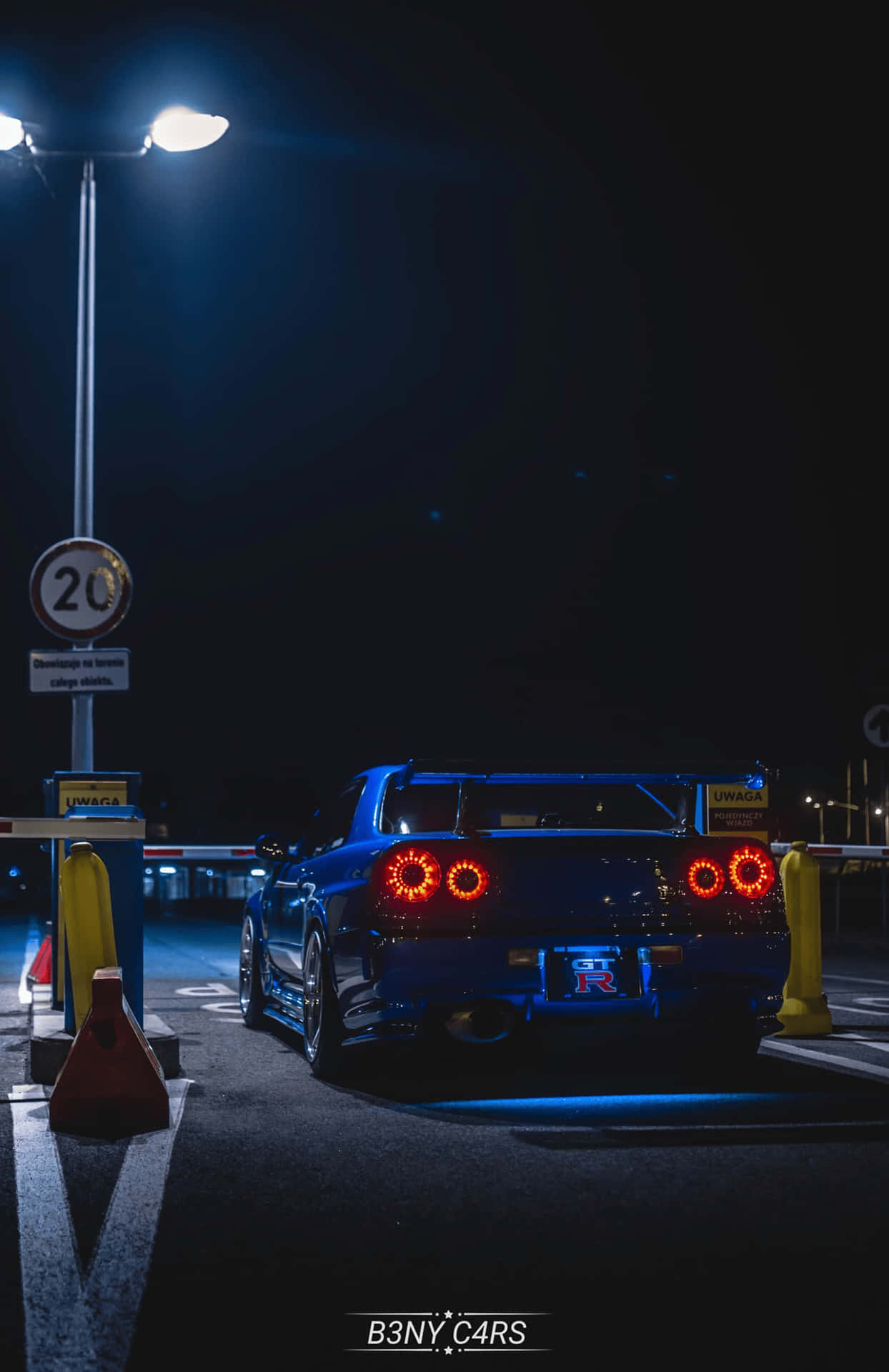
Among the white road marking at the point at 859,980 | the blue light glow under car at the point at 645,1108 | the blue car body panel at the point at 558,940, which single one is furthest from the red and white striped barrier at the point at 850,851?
the blue light glow under car at the point at 645,1108

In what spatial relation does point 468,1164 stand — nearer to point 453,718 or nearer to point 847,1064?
point 847,1064

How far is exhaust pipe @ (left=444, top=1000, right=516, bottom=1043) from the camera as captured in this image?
23.4 feet

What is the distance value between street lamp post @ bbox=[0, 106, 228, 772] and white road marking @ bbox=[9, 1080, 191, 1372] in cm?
715

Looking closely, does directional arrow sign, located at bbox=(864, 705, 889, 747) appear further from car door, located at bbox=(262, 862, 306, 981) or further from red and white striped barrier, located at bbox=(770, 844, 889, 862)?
car door, located at bbox=(262, 862, 306, 981)

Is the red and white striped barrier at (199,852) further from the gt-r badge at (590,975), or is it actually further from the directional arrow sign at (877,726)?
the gt-r badge at (590,975)

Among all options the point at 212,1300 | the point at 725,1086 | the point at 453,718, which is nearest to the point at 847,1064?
the point at 725,1086

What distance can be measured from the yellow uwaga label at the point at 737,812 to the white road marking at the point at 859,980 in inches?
52.3

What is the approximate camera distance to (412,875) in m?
7.26

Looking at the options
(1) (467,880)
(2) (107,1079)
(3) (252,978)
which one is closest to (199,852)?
(3) (252,978)

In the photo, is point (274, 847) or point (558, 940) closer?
point (558, 940)

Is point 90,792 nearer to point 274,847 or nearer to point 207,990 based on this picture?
point 274,847

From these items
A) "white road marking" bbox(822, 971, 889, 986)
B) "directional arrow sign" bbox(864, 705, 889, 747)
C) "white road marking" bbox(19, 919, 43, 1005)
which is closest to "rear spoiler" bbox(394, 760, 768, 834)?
"white road marking" bbox(19, 919, 43, 1005)

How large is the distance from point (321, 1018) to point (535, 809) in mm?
1757

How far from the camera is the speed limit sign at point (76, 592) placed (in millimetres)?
13141
